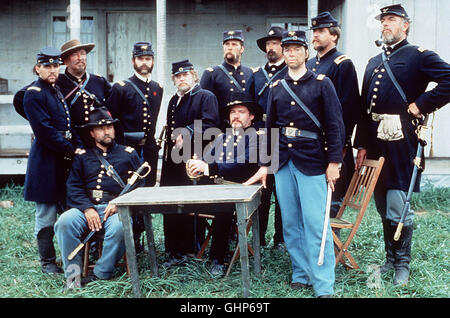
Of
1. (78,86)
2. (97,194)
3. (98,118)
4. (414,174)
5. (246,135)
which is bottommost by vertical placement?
(97,194)

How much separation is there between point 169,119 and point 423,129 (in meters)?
2.63

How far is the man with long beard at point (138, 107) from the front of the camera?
206 inches

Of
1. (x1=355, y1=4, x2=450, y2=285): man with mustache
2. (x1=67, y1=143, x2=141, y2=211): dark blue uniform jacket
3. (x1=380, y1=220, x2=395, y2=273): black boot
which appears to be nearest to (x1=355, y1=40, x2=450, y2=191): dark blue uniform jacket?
(x1=355, y1=4, x2=450, y2=285): man with mustache

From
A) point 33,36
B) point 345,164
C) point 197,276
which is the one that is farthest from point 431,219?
point 33,36

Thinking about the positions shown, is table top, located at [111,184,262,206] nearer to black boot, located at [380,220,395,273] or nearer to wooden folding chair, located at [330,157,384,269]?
wooden folding chair, located at [330,157,384,269]

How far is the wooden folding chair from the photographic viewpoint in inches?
168

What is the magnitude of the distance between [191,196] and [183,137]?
1.44 meters

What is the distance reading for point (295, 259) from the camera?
4.15 meters

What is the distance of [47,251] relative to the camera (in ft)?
15.5

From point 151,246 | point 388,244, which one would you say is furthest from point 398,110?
point 151,246

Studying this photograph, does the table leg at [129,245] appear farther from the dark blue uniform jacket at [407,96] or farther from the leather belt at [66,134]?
the dark blue uniform jacket at [407,96]

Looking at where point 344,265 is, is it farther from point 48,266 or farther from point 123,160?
point 48,266

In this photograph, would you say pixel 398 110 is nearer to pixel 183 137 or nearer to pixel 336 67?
pixel 336 67

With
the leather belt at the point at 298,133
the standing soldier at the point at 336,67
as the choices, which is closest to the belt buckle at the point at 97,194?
the leather belt at the point at 298,133
